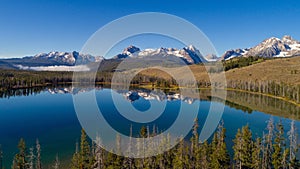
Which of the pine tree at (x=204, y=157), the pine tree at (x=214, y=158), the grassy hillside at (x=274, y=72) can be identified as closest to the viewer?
the pine tree at (x=214, y=158)

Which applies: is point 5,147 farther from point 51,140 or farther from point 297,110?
point 297,110

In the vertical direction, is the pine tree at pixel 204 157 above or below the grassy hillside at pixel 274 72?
below

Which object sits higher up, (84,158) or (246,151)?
(246,151)

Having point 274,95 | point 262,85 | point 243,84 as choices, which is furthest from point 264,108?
point 243,84

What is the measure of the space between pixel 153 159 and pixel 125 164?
11.4 feet

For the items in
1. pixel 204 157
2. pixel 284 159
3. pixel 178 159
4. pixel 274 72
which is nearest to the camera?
pixel 284 159

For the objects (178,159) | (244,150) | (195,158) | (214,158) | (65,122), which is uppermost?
(244,150)

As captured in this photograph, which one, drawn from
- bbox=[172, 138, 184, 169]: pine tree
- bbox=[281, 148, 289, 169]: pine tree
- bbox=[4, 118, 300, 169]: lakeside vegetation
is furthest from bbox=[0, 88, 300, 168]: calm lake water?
bbox=[172, 138, 184, 169]: pine tree

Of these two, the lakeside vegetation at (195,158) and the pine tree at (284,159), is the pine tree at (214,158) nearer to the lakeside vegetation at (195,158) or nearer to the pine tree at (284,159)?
the lakeside vegetation at (195,158)

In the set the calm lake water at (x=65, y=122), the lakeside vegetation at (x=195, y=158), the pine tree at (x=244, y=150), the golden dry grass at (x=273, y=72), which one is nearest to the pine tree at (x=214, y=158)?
the lakeside vegetation at (x=195, y=158)

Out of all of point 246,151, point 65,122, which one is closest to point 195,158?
point 246,151

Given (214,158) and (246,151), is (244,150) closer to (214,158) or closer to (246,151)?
(246,151)

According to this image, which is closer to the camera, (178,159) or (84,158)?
(178,159)

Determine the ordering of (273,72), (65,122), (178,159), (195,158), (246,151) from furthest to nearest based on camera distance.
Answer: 1. (273,72)
2. (65,122)
3. (195,158)
4. (246,151)
5. (178,159)
